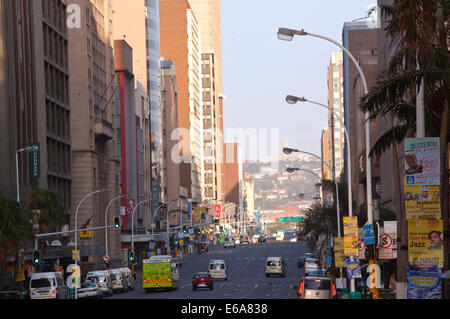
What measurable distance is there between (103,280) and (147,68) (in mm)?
102853

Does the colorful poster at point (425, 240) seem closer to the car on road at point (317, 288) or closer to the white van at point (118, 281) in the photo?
the car on road at point (317, 288)

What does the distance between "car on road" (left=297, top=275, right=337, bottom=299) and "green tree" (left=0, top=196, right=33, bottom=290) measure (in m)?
23.4

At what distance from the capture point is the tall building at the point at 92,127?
369 feet

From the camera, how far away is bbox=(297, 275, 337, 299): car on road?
40250 mm

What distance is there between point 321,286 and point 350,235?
2751 millimetres

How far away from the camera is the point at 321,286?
4050cm

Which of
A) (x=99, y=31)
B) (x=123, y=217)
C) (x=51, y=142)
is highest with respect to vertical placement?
(x=99, y=31)

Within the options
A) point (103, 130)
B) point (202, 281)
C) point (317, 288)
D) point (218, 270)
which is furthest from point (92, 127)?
point (317, 288)

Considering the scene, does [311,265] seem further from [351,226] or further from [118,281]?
[351,226]

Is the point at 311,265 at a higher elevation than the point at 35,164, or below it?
below

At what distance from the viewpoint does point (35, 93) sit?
9150cm

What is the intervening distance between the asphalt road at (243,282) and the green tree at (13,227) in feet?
34.0
